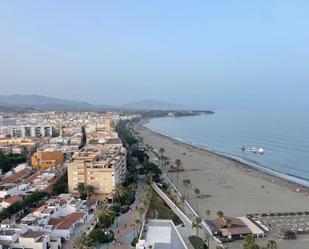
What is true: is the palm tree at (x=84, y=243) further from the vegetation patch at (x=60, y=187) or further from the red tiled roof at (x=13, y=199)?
the vegetation patch at (x=60, y=187)

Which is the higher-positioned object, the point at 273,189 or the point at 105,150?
the point at 105,150

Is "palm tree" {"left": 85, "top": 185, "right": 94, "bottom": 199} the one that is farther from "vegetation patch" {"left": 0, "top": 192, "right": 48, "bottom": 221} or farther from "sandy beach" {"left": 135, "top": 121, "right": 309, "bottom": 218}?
"sandy beach" {"left": 135, "top": 121, "right": 309, "bottom": 218}

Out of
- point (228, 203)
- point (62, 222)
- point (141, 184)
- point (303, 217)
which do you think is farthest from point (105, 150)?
point (303, 217)

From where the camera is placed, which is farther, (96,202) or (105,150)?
(105,150)

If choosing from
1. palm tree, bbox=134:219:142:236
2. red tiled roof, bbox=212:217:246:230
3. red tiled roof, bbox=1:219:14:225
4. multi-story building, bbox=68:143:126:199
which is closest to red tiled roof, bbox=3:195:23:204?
red tiled roof, bbox=1:219:14:225

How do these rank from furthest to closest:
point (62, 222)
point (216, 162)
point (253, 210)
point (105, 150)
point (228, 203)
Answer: point (216, 162)
point (105, 150)
point (228, 203)
point (253, 210)
point (62, 222)

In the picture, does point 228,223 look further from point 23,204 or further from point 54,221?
point 23,204

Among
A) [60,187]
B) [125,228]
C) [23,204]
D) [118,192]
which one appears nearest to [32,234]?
[125,228]

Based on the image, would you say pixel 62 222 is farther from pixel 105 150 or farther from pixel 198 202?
pixel 105 150
